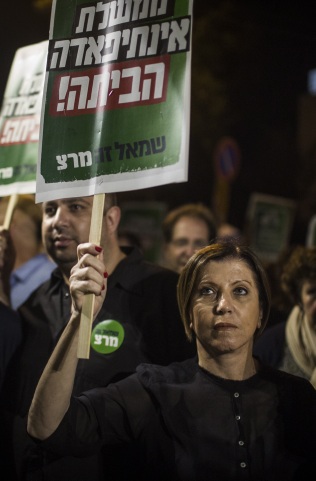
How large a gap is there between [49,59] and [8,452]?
4.89 feet

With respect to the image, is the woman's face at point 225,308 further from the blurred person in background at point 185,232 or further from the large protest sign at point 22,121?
the blurred person in background at point 185,232

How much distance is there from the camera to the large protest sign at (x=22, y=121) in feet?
11.8

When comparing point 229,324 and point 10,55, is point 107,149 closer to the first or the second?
point 229,324

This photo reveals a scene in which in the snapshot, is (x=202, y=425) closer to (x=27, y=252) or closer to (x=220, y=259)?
(x=220, y=259)

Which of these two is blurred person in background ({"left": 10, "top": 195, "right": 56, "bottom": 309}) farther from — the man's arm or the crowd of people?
the man's arm

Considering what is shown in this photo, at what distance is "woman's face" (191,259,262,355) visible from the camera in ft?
8.99

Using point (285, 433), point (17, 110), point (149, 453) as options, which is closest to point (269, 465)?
point (285, 433)

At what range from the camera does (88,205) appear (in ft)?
11.0

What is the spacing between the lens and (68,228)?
3.35 meters

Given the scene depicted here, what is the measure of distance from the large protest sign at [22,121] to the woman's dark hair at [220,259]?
0.96 metres

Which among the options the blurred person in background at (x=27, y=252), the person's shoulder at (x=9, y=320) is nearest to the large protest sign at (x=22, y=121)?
the person's shoulder at (x=9, y=320)

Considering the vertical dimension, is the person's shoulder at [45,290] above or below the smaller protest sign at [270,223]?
below

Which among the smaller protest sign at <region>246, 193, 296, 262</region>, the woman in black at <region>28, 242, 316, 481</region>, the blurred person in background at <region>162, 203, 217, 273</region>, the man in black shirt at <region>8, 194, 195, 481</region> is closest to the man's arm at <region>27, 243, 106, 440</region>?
the woman in black at <region>28, 242, 316, 481</region>

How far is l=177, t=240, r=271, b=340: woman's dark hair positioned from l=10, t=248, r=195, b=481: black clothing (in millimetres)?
282
